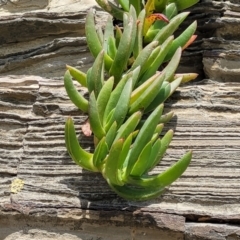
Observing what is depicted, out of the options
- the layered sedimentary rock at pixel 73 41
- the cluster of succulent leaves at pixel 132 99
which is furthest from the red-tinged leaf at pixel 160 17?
the layered sedimentary rock at pixel 73 41

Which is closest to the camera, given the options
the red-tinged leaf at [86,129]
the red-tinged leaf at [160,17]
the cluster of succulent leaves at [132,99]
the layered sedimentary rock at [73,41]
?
the cluster of succulent leaves at [132,99]

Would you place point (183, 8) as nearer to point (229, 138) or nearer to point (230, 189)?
point (229, 138)

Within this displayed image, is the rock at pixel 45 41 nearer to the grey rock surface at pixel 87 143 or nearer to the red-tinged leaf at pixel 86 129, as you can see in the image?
the grey rock surface at pixel 87 143

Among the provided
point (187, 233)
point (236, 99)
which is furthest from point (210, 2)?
point (187, 233)

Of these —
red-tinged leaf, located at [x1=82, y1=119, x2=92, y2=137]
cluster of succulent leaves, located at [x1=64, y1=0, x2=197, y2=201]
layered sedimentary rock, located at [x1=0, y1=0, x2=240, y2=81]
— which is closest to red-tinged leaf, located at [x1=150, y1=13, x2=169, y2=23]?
cluster of succulent leaves, located at [x1=64, y1=0, x2=197, y2=201]

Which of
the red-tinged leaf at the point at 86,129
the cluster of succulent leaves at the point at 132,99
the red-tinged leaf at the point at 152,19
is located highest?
the red-tinged leaf at the point at 152,19
